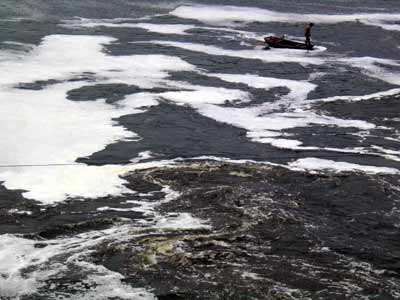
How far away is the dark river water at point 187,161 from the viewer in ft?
25.4

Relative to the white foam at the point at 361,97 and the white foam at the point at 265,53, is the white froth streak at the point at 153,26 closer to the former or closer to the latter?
the white foam at the point at 265,53

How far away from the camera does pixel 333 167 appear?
39.1 feet

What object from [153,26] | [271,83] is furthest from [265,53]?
[153,26]

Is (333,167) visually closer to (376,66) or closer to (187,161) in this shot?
(187,161)

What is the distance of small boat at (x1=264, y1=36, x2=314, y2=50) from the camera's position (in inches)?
992

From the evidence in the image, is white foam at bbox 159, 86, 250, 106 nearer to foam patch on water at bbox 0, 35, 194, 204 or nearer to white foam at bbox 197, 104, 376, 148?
white foam at bbox 197, 104, 376, 148

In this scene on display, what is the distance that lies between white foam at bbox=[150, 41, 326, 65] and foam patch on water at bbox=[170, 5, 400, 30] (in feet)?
22.3

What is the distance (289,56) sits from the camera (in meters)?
24.5

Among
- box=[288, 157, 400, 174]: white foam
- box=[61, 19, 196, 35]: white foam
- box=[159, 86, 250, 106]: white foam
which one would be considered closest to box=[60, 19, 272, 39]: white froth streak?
box=[61, 19, 196, 35]: white foam

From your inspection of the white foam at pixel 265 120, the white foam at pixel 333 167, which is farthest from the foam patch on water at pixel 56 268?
the white foam at pixel 265 120

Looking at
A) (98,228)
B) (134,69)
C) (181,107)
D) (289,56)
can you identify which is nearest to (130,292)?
(98,228)

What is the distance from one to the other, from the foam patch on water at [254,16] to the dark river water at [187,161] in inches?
273

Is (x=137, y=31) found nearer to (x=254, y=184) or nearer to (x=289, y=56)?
(x=289, y=56)

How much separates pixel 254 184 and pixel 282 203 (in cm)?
88
